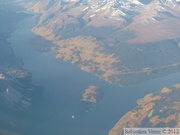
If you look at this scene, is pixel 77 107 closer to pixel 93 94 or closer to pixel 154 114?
pixel 93 94

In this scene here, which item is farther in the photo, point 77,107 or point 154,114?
point 77,107

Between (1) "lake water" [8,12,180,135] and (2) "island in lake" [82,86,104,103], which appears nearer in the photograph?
(1) "lake water" [8,12,180,135]

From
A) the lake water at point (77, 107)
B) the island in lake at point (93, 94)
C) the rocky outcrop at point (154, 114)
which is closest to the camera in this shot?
the lake water at point (77, 107)

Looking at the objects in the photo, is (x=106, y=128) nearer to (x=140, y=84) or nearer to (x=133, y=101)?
(x=133, y=101)

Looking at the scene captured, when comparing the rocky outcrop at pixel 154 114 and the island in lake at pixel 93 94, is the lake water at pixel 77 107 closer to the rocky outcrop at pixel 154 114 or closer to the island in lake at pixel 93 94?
the island in lake at pixel 93 94

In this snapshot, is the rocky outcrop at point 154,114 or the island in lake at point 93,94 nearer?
the rocky outcrop at point 154,114

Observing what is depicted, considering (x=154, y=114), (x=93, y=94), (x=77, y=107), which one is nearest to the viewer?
(x=154, y=114)

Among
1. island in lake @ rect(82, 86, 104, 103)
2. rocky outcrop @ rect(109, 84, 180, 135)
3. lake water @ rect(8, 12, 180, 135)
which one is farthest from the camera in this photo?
island in lake @ rect(82, 86, 104, 103)

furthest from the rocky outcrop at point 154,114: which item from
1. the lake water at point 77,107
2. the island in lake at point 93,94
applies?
the island in lake at point 93,94

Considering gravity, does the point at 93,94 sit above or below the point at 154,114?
above

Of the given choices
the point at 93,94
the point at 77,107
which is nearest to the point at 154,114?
the point at 77,107

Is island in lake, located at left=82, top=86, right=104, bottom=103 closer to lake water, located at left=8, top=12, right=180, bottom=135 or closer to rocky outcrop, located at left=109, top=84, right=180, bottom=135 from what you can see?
lake water, located at left=8, top=12, right=180, bottom=135

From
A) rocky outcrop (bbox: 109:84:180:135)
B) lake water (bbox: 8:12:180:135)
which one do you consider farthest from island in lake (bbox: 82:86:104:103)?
rocky outcrop (bbox: 109:84:180:135)
